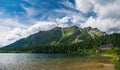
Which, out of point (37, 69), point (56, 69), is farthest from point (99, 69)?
point (37, 69)

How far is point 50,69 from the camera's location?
59125 millimetres

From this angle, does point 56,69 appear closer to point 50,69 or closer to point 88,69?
point 50,69

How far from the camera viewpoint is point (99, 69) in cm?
5803

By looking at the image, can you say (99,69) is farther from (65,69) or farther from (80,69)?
(65,69)

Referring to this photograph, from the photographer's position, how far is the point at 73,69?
5916 cm

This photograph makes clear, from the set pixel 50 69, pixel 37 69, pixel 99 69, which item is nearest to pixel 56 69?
pixel 50 69

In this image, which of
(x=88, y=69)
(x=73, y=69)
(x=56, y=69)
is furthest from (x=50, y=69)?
(x=88, y=69)

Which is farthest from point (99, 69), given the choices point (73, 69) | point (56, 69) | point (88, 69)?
point (56, 69)

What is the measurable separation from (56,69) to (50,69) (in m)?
1.87

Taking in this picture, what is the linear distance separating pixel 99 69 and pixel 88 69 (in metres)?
3.32

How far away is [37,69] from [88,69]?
52.6 ft

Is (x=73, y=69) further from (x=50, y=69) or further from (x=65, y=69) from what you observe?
(x=50, y=69)

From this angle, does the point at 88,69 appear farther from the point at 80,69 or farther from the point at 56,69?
the point at 56,69

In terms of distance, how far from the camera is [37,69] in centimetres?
6059
